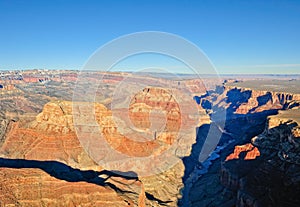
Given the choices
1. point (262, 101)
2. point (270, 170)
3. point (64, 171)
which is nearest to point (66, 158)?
point (64, 171)

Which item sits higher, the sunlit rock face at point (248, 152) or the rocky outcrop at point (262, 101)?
the rocky outcrop at point (262, 101)

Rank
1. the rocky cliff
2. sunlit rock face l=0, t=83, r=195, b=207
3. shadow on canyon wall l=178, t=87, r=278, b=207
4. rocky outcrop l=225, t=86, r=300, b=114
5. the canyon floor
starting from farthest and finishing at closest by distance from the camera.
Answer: rocky outcrop l=225, t=86, r=300, b=114, shadow on canyon wall l=178, t=87, r=278, b=207, the rocky cliff, the canyon floor, sunlit rock face l=0, t=83, r=195, b=207

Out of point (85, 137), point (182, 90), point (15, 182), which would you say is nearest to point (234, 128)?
point (182, 90)

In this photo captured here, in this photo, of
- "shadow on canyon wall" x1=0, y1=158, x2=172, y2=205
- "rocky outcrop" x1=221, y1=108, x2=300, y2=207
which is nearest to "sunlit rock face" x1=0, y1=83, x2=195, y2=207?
"shadow on canyon wall" x1=0, y1=158, x2=172, y2=205

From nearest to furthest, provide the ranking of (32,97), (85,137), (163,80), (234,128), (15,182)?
1. (15,182)
2. (85,137)
3. (234,128)
4. (163,80)
5. (32,97)

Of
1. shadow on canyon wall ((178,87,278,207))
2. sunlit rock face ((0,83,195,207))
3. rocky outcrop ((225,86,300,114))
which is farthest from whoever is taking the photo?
rocky outcrop ((225,86,300,114))

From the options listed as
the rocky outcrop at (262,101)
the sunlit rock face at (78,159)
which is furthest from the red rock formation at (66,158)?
the rocky outcrop at (262,101)

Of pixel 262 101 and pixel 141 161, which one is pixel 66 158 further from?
pixel 262 101

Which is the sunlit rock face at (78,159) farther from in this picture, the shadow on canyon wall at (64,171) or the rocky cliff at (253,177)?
the rocky cliff at (253,177)

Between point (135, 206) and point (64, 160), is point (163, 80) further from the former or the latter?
point (135, 206)

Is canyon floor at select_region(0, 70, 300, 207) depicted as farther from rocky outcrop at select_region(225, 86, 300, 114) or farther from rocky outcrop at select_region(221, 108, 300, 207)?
rocky outcrop at select_region(225, 86, 300, 114)

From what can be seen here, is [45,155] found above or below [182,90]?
below
